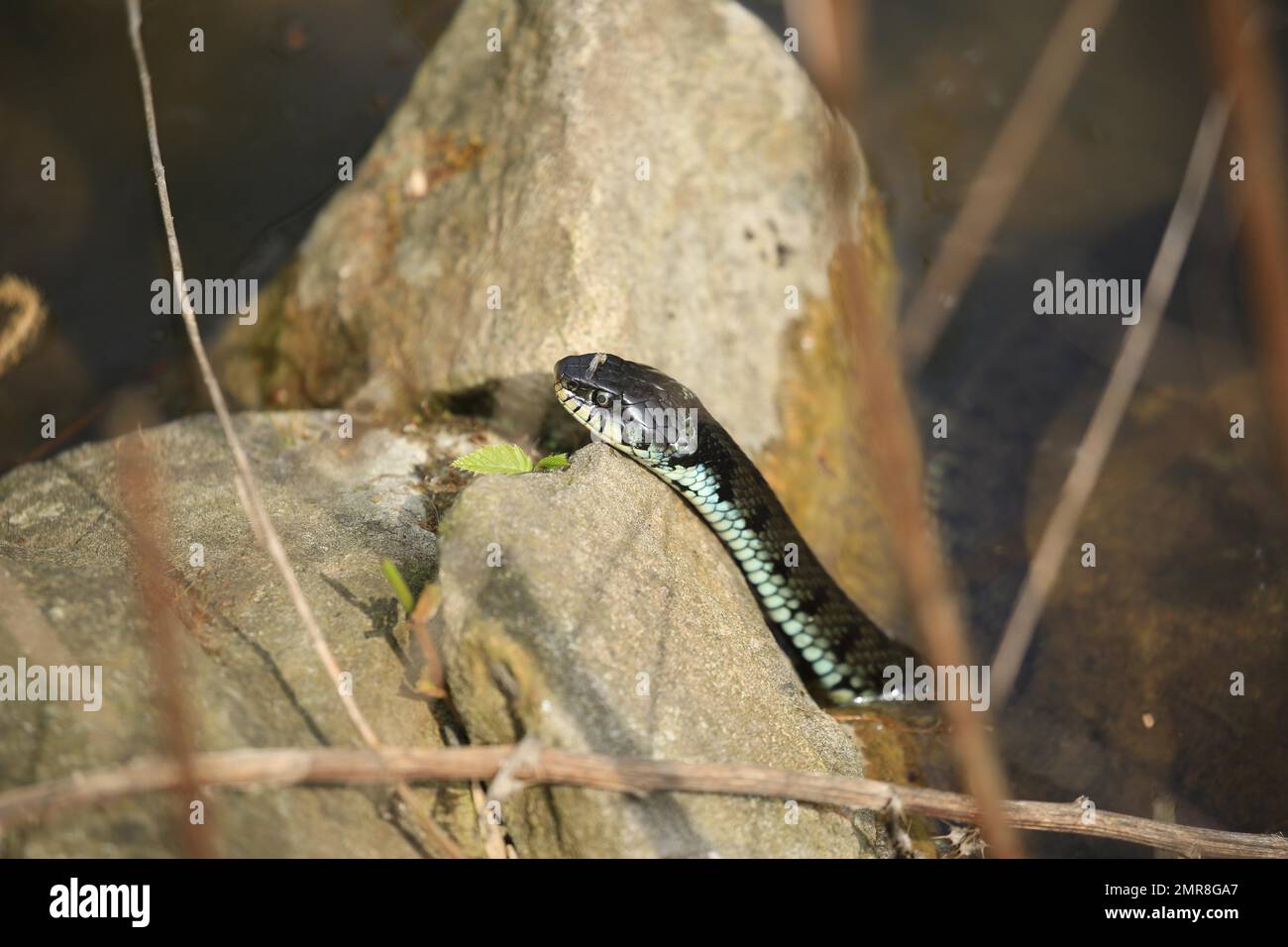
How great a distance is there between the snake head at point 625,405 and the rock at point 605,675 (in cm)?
52

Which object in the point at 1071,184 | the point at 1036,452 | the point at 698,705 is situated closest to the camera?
the point at 698,705

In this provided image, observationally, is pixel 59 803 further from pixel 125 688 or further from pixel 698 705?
pixel 698 705

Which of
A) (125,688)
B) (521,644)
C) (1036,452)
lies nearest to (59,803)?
(125,688)

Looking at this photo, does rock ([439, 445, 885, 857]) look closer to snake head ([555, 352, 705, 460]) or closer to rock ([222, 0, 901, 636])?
snake head ([555, 352, 705, 460])

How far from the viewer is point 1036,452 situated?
5824 millimetres

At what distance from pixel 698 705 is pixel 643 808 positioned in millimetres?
484

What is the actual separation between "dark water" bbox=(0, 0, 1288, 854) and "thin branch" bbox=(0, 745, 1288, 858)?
1.12 metres

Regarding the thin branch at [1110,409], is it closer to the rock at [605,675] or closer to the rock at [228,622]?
the rock at [605,675]

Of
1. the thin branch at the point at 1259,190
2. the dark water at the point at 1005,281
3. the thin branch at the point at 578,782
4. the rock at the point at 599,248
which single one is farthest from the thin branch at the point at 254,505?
the dark water at the point at 1005,281

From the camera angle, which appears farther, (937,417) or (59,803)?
(937,417)

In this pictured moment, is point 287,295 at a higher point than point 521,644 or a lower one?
higher

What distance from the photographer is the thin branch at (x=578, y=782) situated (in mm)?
2322

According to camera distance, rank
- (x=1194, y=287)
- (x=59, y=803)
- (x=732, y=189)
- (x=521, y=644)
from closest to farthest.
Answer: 1. (x=59, y=803)
2. (x=521, y=644)
3. (x=732, y=189)
4. (x=1194, y=287)

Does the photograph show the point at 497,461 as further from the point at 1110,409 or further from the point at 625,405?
the point at 1110,409
